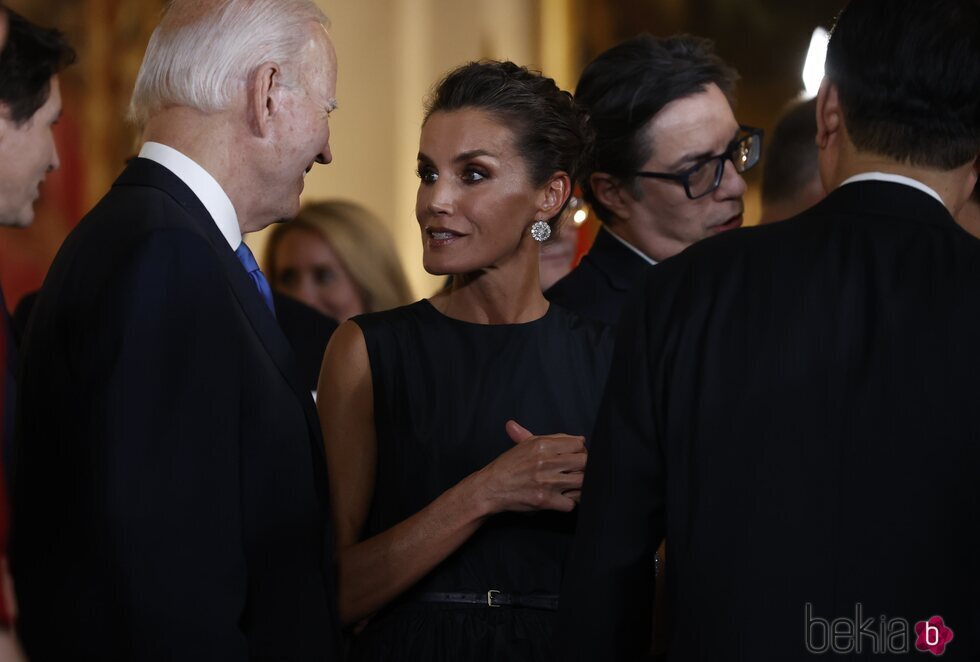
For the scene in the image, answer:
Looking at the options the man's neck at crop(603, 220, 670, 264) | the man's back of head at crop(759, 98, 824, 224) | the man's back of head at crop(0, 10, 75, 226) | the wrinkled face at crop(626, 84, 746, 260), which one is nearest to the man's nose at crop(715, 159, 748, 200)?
the wrinkled face at crop(626, 84, 746, 260)

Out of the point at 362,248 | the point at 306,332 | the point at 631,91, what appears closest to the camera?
the point at 631,91

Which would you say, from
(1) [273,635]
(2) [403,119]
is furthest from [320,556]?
(2) [403,119]

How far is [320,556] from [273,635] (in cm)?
15

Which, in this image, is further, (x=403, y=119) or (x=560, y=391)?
(x=403, y=119)

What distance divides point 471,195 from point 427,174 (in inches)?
4.7

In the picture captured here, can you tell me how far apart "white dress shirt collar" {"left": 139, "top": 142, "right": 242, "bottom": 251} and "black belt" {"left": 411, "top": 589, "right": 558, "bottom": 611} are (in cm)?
82

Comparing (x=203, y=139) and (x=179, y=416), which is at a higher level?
(x=203, y=139)

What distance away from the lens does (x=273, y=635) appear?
5.98ft

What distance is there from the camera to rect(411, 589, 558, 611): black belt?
2348 millimetres

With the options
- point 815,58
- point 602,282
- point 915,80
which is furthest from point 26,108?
point 815,58

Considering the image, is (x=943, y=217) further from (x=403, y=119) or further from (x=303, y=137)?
(x=403, y=119)

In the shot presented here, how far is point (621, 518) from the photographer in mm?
1703

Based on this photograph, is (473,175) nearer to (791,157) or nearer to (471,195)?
(471,195)

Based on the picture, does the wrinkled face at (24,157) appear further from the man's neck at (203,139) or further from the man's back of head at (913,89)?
the man's back of head at (913,89)
